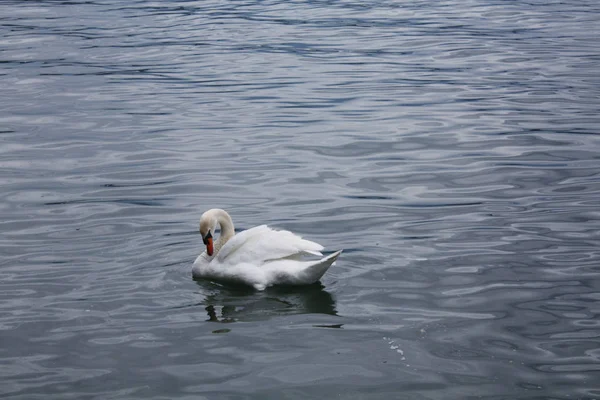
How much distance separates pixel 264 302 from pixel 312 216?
295 centimetres

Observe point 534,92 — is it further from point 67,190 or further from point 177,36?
point 177,36

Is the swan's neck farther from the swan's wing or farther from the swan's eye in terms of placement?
the swan's wing

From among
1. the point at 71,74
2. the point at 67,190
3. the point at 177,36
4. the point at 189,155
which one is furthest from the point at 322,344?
the point at 177,36

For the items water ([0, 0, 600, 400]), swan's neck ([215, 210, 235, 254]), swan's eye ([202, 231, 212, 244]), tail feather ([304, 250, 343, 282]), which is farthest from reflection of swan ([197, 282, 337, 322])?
swan's neck ([215, 210, 235, 254])

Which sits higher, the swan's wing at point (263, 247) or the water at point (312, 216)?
the swan's wing at point (263, 247)

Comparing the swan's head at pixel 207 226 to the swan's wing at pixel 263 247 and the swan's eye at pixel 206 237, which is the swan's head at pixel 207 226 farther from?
the swan's wing at pixel 263 247

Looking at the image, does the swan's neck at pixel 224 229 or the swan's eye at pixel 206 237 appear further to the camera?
the swan's neck at pixel 224 229

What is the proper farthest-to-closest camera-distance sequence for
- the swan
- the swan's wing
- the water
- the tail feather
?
the swan's wing
the swan
the tail feather
the water

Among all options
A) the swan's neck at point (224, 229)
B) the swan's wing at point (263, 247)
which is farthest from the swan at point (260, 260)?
the swan's neck at point (224, 229)

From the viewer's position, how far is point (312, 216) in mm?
12547

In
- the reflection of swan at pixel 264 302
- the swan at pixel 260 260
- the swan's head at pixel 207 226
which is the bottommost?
the reflection of swan at pixel 264 302

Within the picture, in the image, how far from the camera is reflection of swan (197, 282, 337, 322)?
30.9 ft

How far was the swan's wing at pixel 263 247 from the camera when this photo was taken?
1004 cm

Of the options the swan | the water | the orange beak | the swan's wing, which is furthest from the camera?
the orange beak
